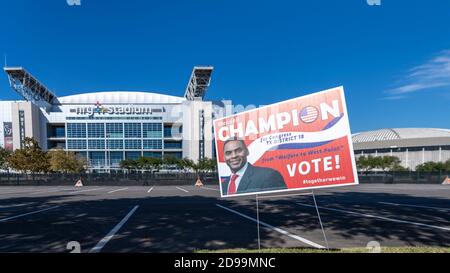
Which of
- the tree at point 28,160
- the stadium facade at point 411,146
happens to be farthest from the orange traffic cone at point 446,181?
the stadium facade at point 411,146

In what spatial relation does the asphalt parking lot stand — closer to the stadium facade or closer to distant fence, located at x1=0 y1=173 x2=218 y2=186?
distant fence, located at x1=0 y1=173 x2=218 y2=186

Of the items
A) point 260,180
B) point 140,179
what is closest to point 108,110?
point 140,179

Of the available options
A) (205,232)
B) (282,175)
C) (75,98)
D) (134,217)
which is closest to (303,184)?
(282,175)

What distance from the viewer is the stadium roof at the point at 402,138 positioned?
8719 centimetres

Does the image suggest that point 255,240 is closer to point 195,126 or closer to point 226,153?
point 226,153

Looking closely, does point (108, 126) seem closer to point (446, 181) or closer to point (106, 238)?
point (446, 181)

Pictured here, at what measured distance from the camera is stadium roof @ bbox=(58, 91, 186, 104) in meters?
91.4

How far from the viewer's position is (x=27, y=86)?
80000 mm

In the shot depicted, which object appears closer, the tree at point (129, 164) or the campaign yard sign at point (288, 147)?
the campaign yard sign at point (288, 147)

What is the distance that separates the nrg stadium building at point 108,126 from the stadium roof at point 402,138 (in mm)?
58001

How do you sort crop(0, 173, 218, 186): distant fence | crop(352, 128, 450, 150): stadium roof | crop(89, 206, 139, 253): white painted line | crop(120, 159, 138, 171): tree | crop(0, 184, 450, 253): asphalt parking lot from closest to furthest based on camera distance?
1. crop(89, 206, 139, 253): white painted line
2. crop(0, 184, 450, 253): asphalt parking lot
3. crop(0, 173, 218, 186): distant fence
4. crop(120, 159, 138, 171): tree
5. crop(352, 128, 450, 150): stadium roof

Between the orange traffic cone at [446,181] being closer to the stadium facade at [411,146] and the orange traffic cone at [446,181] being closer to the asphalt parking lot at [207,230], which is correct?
the asphalt parking lot at [207,230]

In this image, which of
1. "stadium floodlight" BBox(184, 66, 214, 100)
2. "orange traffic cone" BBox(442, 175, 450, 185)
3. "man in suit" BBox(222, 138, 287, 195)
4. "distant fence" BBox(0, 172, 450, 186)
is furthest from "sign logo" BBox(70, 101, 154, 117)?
"man in suit" BBox(222, 138, 287, 195)
